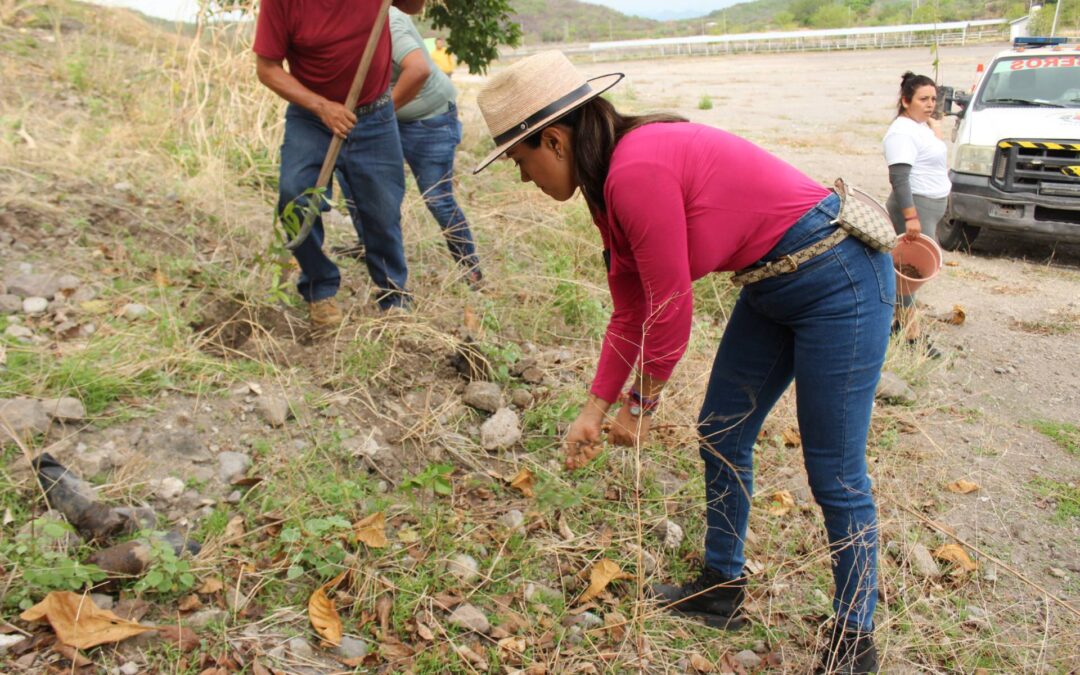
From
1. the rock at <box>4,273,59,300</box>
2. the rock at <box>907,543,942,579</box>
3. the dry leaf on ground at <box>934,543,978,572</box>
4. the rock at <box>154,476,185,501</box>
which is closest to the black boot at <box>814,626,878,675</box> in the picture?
the rock at <box>907,543,942,579</box>

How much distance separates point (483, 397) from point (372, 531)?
0.99m

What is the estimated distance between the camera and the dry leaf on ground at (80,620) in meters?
2.06

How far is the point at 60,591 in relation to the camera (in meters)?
2.14

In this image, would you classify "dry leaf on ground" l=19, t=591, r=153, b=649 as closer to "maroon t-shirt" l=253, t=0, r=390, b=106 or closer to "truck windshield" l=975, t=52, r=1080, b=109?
"maroon t-shirt" l=253, t=0, r=390, b=106

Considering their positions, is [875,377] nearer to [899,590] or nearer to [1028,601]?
[899,590]

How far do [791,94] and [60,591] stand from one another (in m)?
20.1

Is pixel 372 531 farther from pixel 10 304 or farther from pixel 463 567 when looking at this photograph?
pixel 10 304

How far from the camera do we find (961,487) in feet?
11.1

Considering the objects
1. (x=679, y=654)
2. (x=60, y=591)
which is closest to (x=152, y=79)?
(x=60, y=591)

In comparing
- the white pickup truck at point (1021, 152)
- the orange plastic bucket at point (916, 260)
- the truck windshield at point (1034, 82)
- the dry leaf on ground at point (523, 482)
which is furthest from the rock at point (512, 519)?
the truck windshield at point (1034, 82)

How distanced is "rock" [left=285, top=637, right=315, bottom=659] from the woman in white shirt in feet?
12.4

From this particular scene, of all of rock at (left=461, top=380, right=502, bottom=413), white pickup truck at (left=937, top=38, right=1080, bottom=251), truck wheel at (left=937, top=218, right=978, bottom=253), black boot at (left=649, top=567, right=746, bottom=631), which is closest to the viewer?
black boot at (left=649, top=567, right=746, bottom=631)

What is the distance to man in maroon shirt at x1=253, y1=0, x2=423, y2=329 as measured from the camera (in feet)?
11.3

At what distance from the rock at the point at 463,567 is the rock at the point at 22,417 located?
1.46 m
